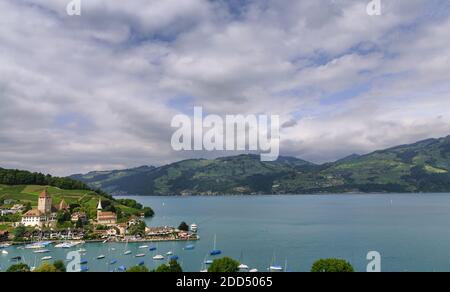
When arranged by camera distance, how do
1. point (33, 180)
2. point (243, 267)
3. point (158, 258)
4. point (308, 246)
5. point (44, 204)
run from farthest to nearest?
point (33, 180), point (44, 204), point (308, 246), point (158, 258), point (243, 267)

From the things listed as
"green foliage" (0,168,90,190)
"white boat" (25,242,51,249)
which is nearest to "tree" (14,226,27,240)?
→ "white boat" (25,242,51,249)

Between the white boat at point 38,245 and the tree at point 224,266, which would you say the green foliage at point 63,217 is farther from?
the tree at point 224,266

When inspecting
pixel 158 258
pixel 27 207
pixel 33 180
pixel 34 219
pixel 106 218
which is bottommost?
pixel 158 258

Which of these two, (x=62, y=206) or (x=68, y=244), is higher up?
(x=62, y=206)

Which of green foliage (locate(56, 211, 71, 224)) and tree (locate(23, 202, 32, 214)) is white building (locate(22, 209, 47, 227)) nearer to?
green foliage (locate(56, 211, 71, 224))

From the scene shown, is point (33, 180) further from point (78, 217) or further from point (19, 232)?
point (19, 232)

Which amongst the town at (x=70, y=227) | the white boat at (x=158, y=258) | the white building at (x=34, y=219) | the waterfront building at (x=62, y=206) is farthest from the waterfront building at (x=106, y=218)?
the white boat at (x=158, y=258)

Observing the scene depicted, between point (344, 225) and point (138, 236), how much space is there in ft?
142

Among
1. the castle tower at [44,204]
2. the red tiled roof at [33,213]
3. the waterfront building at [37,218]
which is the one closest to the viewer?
the waterfront building at [37,218]

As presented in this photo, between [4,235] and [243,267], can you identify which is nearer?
[243,267]

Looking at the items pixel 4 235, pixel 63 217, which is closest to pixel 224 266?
pixel 4 235

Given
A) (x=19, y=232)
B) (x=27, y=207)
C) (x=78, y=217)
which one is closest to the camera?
(x=19, y=232)

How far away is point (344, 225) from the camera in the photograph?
257 feet
